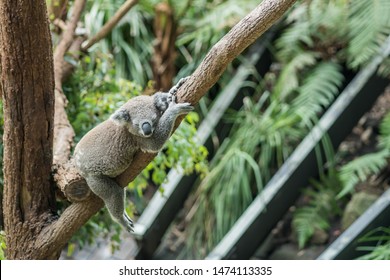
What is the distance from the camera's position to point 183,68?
428cm

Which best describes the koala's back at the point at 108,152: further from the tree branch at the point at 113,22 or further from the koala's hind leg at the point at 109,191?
the tree branch at the point at 113,22

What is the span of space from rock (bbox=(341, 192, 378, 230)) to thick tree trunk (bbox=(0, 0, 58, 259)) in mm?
1796

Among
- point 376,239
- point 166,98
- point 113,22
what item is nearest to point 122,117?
point 166,98

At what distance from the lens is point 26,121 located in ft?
7.38

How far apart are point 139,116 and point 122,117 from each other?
0.06 meters

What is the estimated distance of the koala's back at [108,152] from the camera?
218cm

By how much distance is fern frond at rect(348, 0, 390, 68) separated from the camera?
3521 millimetres

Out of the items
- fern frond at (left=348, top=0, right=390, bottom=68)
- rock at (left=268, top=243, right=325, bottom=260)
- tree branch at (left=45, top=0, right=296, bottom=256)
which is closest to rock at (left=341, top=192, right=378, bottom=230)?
rock at (left=268, top=243, right=325, bottom=260)

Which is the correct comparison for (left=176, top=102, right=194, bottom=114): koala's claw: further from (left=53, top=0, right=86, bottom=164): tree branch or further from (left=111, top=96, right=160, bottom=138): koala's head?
(left=53, top=0, right=86, bottom=164): tree branch

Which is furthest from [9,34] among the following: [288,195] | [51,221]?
[288,195]

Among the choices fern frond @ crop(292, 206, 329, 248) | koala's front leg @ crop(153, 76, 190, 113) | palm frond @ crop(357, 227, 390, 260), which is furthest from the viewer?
fern frond @ crop(292, 206, 329, 248)

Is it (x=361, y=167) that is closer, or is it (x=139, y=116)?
(x=139, y=116)

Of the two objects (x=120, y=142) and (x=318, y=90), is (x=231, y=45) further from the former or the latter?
(x=318, y=90)
